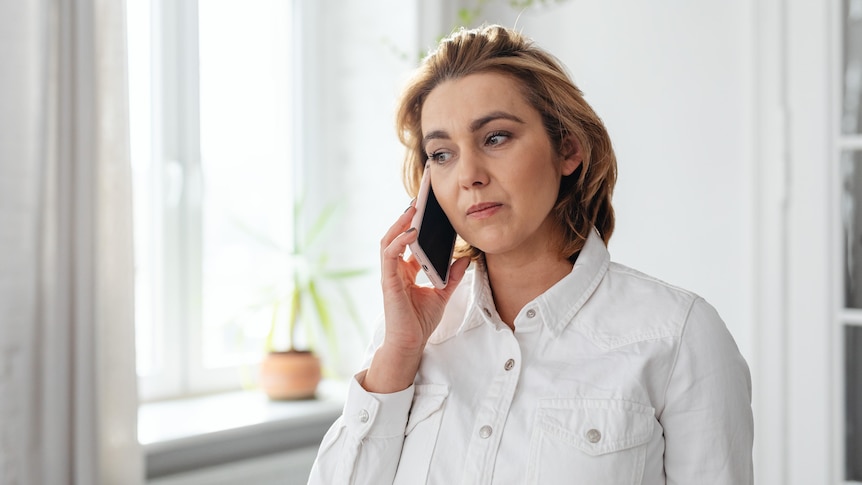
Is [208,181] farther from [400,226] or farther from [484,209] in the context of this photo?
[484,209]

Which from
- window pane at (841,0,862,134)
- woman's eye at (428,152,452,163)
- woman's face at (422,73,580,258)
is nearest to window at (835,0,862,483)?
window pane at (841,0,862,134)

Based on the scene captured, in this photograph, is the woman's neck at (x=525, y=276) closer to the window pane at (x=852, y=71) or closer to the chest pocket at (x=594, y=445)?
the chest pocket at (x=594, y=445)

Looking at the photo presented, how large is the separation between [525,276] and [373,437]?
324 millimetres

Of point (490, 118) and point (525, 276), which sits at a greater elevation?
point (490, 118)

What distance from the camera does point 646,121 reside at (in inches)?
87.4

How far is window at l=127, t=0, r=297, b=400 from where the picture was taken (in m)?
2.29

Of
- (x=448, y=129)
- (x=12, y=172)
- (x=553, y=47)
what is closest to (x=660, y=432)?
(x=448, y=129)

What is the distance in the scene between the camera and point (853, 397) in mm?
1930

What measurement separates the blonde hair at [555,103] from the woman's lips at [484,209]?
0.14 m

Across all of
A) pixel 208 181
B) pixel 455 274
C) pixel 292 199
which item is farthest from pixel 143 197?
pixel 455 274

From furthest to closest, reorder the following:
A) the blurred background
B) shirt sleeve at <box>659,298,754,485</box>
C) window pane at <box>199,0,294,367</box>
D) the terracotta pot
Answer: window pane at <box>199,0,294,367</box>, the terracotta pot, the blurred background, shirt sleeve at <box>659,298,754,485</box>

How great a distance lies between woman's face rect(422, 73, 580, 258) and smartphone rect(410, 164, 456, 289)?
3 centimetres

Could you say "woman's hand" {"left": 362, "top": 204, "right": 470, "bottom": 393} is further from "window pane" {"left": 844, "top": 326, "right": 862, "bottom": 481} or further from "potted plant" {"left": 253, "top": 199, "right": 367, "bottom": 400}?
"window pane" {"left": 844, "top": 326, "right": 862, "bottom": 481}

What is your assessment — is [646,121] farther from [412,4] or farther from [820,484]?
[820,484]
